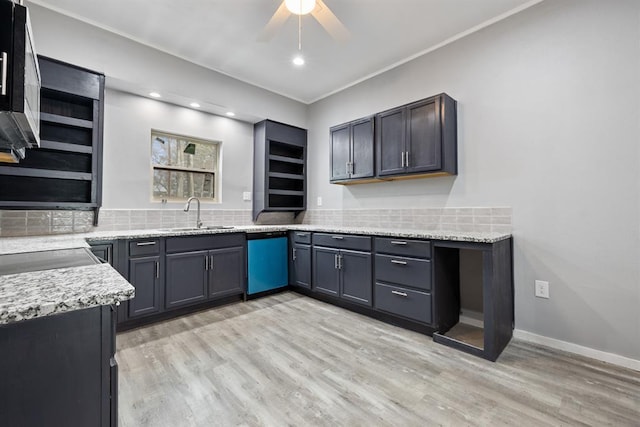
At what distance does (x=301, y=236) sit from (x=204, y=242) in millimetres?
1166

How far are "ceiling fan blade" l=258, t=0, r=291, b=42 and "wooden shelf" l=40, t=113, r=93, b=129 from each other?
183 centimetres

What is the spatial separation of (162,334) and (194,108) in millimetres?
2688

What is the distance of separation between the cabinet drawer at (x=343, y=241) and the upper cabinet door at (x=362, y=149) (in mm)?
775

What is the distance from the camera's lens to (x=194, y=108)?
143 inches

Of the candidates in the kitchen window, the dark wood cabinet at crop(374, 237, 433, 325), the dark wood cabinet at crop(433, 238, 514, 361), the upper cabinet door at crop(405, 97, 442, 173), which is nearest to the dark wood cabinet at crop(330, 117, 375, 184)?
the upper cabinet door at crop(405, 97, 442, 173)

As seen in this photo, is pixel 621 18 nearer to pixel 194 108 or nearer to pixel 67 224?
pixel 194 108

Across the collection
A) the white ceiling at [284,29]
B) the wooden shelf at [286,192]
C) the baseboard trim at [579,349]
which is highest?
the white ceiling at [284,29]

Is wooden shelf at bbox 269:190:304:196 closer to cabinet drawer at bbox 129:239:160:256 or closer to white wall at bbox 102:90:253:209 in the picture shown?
white wall at bbox 102:90:253:209

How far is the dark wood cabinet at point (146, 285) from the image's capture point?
263 centimetres

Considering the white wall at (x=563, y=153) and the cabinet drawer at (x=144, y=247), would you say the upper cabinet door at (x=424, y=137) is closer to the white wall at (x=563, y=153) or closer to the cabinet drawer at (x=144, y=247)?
the white wall at (x=563, y=153)

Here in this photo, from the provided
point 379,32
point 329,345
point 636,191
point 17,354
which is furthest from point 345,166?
point 17,354

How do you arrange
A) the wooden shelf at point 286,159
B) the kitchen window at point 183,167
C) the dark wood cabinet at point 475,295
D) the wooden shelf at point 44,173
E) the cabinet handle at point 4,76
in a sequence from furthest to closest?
1. the wooden shelf at point 286,159
2. the kitchen window at point 183,167
3. the wooden shelf at point 44,173
4. the dark wood cabinet at point 475,295
5. the cabinet handle at point 4,76

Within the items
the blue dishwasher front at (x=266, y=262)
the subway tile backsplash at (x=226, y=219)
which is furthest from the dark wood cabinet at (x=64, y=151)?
the blue dishwasher front at (x=266, y=262)

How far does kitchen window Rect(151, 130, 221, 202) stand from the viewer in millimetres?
3418
